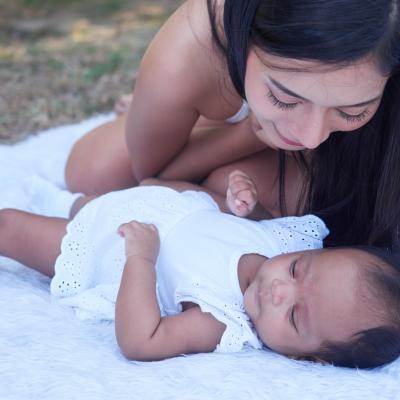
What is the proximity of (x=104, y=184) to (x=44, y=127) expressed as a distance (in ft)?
2.33

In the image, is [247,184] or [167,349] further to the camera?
[247,184]

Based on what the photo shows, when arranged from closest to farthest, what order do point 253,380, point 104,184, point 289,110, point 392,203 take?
point 253,380 < point 289,110 < point 392,203 < point 104,184

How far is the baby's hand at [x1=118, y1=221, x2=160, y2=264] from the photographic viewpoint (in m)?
1.62

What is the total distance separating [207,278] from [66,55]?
2.52 meters

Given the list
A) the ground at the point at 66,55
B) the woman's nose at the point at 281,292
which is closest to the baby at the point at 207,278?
the woman's nose at the point at 281,292

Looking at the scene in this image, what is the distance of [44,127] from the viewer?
2949 mm

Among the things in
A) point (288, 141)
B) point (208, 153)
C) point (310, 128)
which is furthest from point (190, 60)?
point (310, 128)

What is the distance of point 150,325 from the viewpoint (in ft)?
4.93

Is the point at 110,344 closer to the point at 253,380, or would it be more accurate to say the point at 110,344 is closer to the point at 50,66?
the point at 253,380

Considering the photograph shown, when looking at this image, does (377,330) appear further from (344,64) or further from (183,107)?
(183,107)

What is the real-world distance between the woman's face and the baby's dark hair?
0.25m

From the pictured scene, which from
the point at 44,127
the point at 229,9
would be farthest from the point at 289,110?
the point at 44,127

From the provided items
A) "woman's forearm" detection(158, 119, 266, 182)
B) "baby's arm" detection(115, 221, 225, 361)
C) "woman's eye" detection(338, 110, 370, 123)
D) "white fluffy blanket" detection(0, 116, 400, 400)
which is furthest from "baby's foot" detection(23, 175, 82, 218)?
"woman's eye" detection(338, 110, 370, 123)

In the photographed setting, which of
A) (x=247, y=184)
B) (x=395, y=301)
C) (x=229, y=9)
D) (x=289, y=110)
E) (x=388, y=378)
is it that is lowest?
(x=388, y=378)
